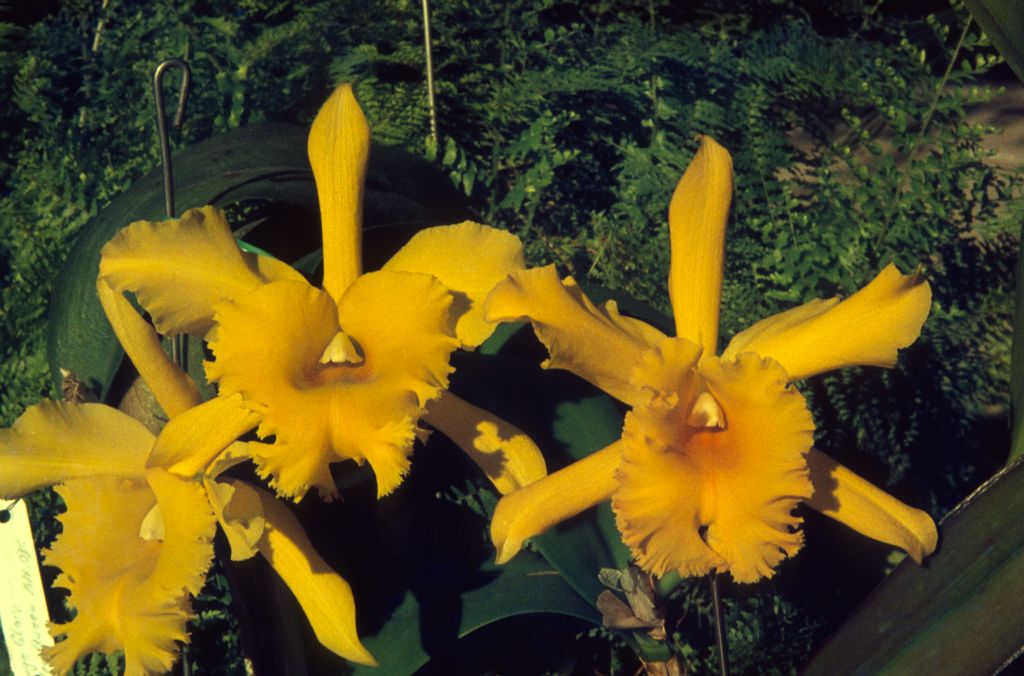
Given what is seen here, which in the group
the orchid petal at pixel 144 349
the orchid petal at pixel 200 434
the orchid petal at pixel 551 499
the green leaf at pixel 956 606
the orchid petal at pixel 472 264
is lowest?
the green leaf at pixel 956 606

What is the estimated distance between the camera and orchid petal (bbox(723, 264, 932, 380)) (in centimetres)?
67

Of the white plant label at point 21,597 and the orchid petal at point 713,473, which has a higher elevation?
the orchid petal at point 713,473

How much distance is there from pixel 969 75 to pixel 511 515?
2.29ft

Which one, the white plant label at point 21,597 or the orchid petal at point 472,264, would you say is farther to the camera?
the white plant label at point 21,597

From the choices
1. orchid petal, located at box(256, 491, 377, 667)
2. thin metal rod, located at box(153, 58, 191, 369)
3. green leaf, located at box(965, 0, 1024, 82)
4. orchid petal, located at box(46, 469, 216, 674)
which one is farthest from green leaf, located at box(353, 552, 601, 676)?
green leaf, located at box(965, 0, 1024, 82)

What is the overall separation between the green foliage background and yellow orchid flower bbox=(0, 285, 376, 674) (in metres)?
0.25

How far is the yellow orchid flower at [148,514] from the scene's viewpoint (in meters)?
0.67

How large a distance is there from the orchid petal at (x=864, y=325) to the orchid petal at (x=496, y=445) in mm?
192

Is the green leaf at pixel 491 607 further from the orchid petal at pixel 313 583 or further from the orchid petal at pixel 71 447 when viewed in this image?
the orchid petal at pixel 71 447

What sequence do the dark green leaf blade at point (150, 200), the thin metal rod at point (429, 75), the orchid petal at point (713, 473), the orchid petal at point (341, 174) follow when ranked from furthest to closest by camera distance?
the thin metal rod at point (429, 75) → the dark green leaf blade at point (150, 200) → the orchid petal at point (341, 174) → the orchid petal at point (713, 473)

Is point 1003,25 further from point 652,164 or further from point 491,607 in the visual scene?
point 491,607

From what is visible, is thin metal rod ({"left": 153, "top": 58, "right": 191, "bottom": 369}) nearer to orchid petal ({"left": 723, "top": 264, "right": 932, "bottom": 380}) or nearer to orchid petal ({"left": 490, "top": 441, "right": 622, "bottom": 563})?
orchid petal ({"left": 490, "top": 441, "right": 622, "bottom": 563})

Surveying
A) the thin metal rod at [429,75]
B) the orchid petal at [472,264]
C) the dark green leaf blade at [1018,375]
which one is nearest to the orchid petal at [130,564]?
the orchid petal at [472,264]

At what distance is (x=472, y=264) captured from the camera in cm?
70
